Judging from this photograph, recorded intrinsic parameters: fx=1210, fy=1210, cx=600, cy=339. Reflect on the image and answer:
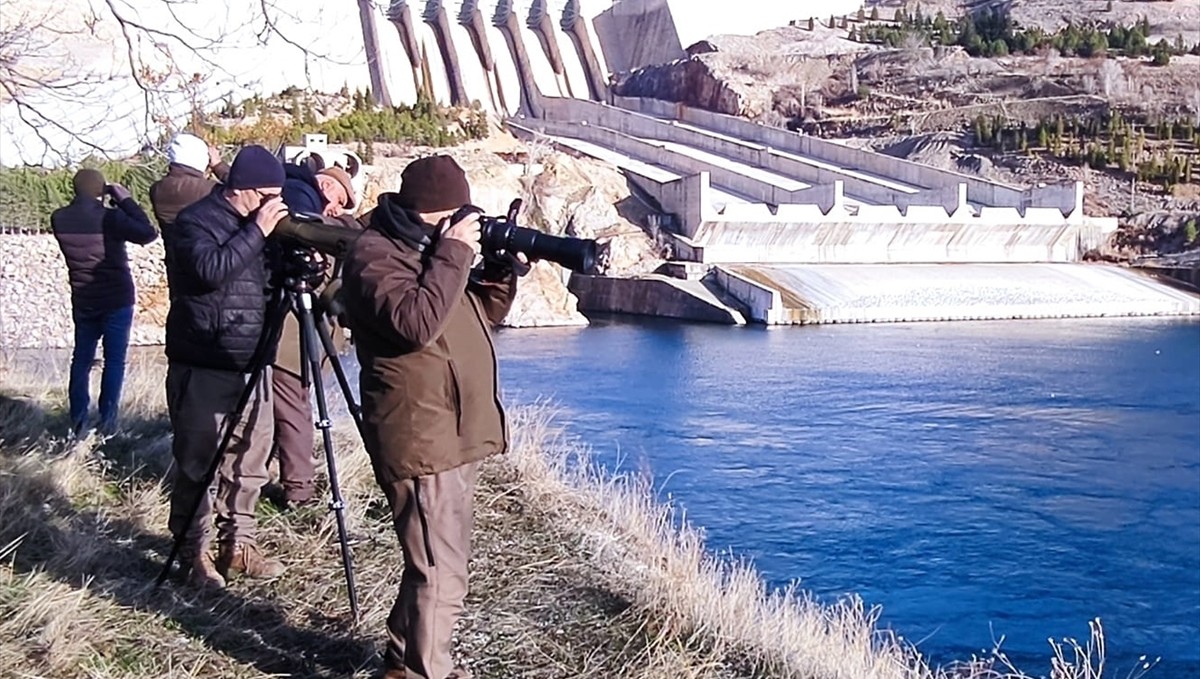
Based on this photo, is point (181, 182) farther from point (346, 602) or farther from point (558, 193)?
point (558, 193)

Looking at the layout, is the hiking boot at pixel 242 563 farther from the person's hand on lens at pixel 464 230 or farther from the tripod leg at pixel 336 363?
the person's hand on lens at pixel 464 230

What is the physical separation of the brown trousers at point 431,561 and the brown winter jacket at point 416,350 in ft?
0.18

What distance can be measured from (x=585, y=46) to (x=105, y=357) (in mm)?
43953

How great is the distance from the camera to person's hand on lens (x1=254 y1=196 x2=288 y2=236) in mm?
3506

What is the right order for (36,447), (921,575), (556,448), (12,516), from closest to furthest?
(12,516) < (36,447) < (556,448) < (921,575)

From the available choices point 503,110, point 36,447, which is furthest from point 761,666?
point 503,110

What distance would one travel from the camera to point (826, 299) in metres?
24.9

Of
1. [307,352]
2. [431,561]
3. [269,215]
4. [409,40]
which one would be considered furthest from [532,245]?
[409,40]

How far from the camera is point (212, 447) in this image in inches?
149

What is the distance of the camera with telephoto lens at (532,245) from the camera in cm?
273

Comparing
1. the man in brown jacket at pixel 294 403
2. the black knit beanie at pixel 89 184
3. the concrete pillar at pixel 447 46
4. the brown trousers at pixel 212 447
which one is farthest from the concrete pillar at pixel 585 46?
the brown trousers at pixel 212 447

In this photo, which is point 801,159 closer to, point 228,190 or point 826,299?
point 826,299

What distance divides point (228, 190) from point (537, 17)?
45531 millimetres

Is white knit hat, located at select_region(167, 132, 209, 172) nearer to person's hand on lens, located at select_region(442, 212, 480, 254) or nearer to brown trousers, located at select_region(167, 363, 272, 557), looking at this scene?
brown trousers, located at select_region(167, 363, 272, 557)
